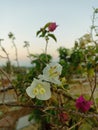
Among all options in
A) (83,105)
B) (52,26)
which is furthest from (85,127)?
(83,105)

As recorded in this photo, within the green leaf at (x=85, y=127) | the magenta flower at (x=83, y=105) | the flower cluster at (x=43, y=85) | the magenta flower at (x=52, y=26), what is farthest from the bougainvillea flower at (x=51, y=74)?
the green leaf at (x=85, y=127)

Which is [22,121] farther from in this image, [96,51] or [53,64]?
[53,64]

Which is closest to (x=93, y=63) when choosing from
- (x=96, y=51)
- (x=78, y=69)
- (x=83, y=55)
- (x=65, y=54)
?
(x=96, y=51)

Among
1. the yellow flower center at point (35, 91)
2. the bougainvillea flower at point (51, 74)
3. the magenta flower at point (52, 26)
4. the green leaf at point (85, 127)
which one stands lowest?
the green leaf at point (85, 127)

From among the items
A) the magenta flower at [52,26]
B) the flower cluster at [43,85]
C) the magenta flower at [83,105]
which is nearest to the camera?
the flower cluster at [43,85]

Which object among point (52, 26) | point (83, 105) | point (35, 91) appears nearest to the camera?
point (35, 91)

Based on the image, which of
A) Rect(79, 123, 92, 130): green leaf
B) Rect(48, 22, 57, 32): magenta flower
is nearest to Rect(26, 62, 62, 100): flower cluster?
Rect(48, 22, 57, 32): magenta flower

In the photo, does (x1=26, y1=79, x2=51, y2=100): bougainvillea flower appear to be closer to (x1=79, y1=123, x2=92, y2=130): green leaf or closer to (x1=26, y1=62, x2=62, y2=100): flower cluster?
(x1=26, y1=62, x2=62, y2=100): flower cluster

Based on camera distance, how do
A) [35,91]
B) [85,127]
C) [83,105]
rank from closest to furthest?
[35,91] → [83,105] → [85,127]

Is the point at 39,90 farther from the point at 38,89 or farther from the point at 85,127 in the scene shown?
the point at 85,127

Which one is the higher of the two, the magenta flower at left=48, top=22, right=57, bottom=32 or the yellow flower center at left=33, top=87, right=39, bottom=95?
the magenta flower at left=48, top=22, right=57, bottom=32

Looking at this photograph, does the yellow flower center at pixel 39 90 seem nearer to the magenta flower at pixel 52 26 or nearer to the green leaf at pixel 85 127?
the magenta flower at pixel 52 26

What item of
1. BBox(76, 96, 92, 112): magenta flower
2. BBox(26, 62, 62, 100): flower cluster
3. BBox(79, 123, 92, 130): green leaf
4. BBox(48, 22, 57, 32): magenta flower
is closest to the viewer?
BBox(26, 62, 62, 100): flower cluster

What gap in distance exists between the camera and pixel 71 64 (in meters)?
3.51
